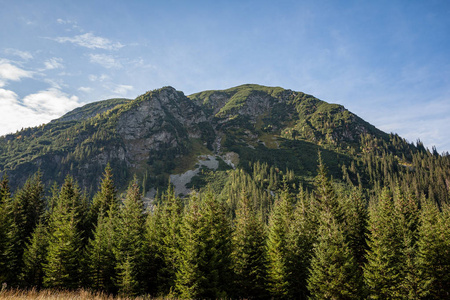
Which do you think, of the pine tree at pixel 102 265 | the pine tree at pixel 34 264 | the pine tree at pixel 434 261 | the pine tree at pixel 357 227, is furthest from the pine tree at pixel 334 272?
the pine tree at pixel 34 264

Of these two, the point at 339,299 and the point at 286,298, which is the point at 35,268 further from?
the point at 339,299

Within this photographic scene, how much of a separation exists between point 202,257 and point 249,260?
26.1ft

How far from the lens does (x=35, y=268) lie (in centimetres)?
2938

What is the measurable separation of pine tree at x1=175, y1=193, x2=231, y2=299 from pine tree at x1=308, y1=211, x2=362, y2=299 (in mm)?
11073

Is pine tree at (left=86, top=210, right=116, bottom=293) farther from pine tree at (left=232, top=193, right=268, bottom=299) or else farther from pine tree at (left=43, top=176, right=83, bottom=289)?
pine tree at (left=232, top=193, right=268, bottom=299)

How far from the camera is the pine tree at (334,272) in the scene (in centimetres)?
2455

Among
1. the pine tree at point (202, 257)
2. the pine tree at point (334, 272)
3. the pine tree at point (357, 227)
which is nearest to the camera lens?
the pine tree at point (334, 272)

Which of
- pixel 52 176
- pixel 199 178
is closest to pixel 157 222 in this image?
pixel 199 178

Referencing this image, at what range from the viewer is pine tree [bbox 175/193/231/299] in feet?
82.3

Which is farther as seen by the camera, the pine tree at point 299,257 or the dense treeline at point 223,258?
the pine tree at point 299,257

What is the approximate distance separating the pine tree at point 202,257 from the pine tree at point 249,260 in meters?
1.44

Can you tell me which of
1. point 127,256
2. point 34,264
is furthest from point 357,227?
point 34,264

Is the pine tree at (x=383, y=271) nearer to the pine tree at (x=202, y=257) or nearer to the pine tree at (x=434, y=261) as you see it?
the pine tree at (x=434, y=261)

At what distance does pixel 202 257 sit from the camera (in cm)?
2675
